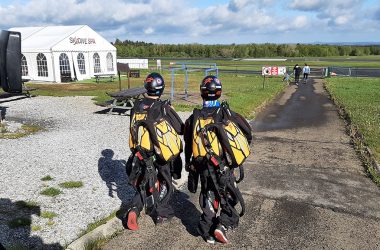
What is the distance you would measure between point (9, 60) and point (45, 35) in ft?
90.8

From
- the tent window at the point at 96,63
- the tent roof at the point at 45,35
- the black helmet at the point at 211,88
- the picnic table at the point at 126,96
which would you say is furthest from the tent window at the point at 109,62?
the black helmet at the point at 211,88

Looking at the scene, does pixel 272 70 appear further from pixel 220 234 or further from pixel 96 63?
pixel 220 234

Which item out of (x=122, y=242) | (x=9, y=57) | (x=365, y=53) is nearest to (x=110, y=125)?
(x=122, y=242)

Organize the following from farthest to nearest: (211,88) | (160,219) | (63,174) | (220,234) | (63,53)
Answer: (63,53) < (63,174) < (160,219) < (220,234) < (211,88)

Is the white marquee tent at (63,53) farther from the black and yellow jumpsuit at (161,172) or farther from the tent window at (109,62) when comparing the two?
the black and yellow jumpsuit at (161,172)

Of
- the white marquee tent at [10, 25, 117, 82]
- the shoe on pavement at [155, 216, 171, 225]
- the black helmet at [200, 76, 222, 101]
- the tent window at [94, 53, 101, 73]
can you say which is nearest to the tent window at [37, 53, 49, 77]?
the white marquee tent at [10, 25, 117, 82]

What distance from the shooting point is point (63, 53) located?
82.5 ft

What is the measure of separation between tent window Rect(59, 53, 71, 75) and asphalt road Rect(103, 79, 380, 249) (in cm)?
1968

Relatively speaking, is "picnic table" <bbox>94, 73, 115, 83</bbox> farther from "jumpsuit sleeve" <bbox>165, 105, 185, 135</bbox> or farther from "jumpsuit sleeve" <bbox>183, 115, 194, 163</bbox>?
"jumpsuit sleeve" <bbox>183, 115, 194, 163</bbox>

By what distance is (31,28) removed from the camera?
29.7m

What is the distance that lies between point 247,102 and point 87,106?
7.16 metres

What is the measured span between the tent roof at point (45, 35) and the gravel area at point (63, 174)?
1338cm

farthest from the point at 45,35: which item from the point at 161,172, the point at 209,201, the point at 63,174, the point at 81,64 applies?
the point at 209,201

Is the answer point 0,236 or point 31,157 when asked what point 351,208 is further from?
point 31,157
